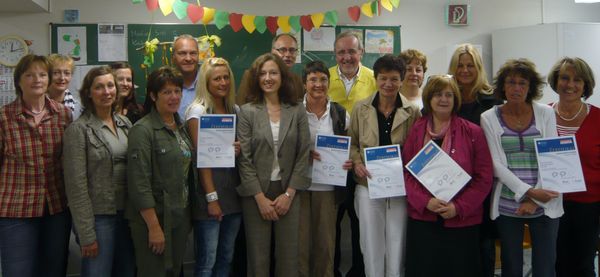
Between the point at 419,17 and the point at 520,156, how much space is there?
2.80m

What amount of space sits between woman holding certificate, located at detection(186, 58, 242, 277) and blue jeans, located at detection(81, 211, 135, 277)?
35cm

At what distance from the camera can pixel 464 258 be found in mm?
2350

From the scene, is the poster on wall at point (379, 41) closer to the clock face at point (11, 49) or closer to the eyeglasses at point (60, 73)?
the eyeglasses at point (60, 73)

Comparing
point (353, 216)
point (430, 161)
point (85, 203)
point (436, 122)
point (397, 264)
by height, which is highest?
point (436, 122)

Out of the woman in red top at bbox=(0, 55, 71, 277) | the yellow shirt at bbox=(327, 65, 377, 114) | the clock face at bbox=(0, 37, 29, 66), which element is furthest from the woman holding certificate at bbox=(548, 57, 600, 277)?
the clock face at bbox=(0, 37, 29, 66)

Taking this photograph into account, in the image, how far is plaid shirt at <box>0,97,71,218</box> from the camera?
2117mm

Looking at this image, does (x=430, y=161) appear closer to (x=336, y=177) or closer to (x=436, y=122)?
(x=436, y=122)

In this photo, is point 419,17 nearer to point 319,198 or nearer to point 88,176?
point 319,198

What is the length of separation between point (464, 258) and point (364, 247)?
1.76ft

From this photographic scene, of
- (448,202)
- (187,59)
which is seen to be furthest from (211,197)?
(448,202)

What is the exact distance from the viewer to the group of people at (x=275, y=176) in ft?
6.98

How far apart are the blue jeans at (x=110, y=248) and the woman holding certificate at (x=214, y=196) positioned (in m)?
0.35

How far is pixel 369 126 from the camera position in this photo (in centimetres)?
251

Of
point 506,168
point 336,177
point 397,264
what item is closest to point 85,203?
point 336,177
